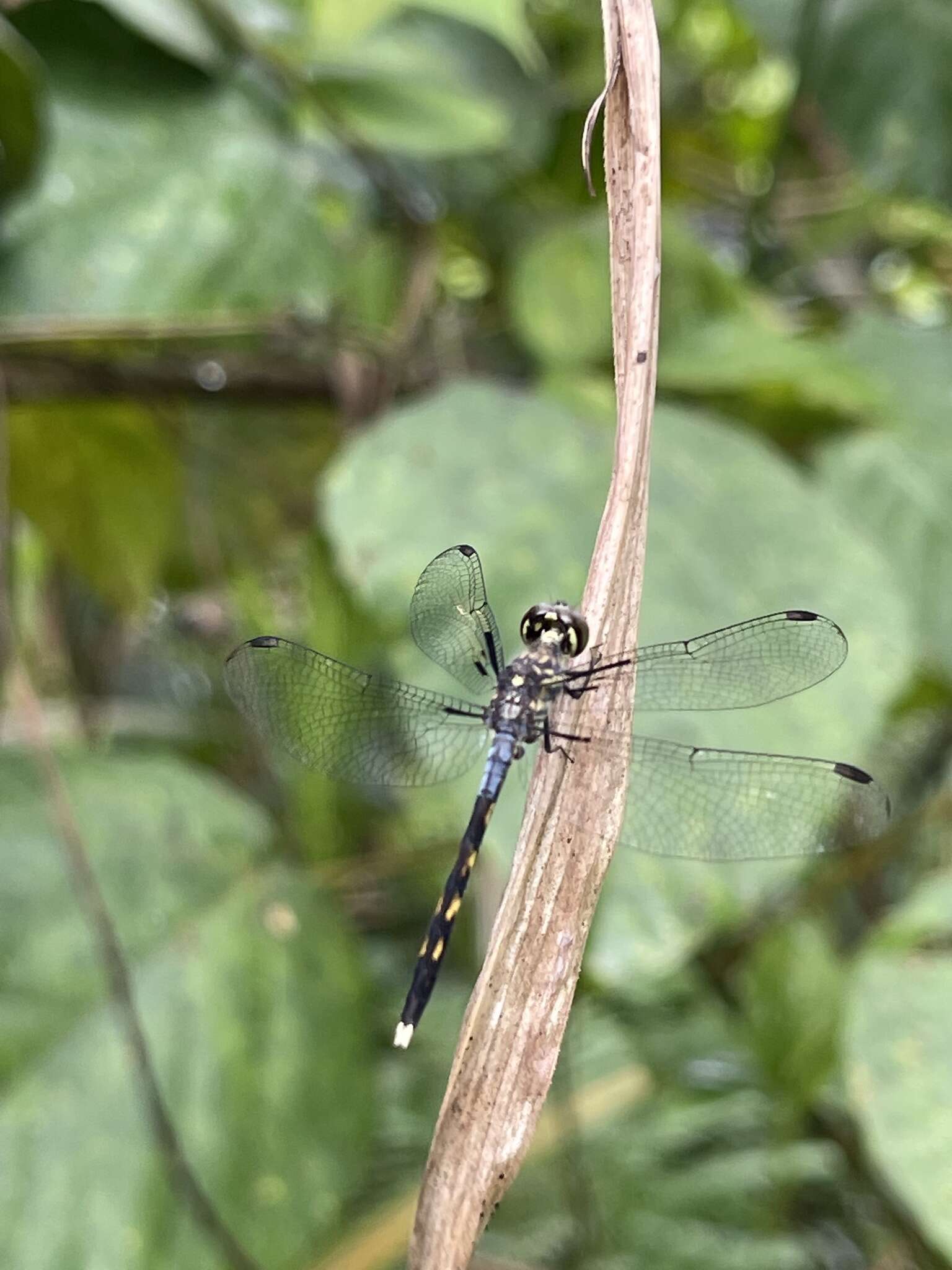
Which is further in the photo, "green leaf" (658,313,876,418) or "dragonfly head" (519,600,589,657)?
"green leaf" (658,313,876,418)

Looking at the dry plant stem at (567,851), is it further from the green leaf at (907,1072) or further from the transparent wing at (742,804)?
the green leaf at (907,1072)

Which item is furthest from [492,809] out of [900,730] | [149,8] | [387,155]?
[900,730]

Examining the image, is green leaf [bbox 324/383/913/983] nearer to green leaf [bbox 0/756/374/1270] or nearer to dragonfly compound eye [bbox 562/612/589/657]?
dragonfly compound eye [bbox 562/612/589/657]

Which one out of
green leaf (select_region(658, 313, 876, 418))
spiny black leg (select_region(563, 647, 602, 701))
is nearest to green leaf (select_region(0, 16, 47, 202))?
green leaf (select_region(658, 313, 876, 418))

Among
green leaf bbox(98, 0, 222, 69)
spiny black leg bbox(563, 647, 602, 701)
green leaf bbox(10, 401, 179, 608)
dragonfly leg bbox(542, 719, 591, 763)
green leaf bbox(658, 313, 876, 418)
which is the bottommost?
dragonfly leg bbox(542, 719, 591, 763)

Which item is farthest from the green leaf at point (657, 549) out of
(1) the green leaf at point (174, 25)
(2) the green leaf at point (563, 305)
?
(1) the green leaf at point (174, 25)

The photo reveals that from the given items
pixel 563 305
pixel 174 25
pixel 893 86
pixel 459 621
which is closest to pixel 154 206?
pixel 174 25

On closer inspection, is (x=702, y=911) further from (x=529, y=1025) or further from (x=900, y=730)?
(x=900, y=730)
